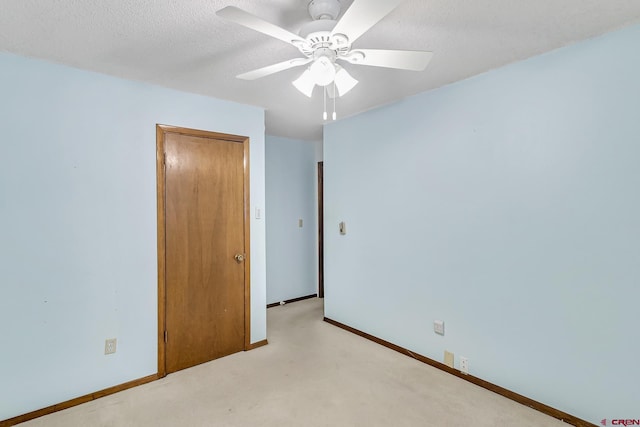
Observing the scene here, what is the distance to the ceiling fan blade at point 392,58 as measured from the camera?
143 cm

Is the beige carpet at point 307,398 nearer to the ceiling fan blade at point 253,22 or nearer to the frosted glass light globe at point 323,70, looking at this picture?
the frosted glass light globe at point 323,70

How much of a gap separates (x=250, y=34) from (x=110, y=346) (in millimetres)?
2410

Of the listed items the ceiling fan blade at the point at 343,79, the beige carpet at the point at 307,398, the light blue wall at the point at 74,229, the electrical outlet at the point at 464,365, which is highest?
the ceiling fan blade at the point at 343,79

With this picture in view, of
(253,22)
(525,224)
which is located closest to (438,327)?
(525,224)

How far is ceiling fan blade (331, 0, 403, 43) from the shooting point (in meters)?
1.09

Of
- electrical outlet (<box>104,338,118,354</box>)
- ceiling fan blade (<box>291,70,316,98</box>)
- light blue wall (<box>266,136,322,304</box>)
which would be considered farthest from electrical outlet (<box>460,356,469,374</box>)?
electrical outlet (<box>104,338,118,354</box>)

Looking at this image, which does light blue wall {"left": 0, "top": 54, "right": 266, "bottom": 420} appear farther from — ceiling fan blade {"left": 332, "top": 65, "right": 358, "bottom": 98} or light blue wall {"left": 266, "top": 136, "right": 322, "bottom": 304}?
light blue wall {"left": 266, "top": 136, "right": 322, "bottom": 304}

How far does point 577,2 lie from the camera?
1.53 metres

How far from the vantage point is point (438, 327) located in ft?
8.78

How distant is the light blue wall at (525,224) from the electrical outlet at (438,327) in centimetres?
6

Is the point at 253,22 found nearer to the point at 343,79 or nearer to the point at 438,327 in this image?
the point at 343,79

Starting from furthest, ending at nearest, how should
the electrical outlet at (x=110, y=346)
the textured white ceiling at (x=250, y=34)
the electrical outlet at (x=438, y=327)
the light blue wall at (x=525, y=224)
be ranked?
the electrical outlet at (x=438, y=327)
the electrical outlet at (x=110, y=346)
the light blue wall at (x=525, y=224)
the textured white ceiling at (x=250, y=34)

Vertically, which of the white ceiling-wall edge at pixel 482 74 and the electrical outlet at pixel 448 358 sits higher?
the white ceiling-wall edge at pixel 482 74

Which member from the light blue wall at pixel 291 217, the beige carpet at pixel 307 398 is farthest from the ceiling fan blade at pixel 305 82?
the light blue wall at pixel 291 217
